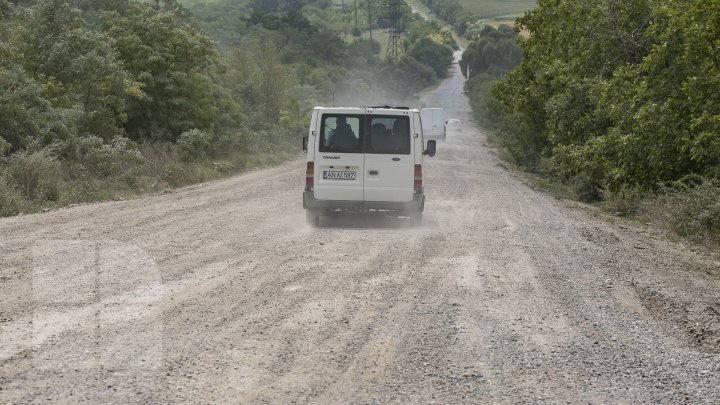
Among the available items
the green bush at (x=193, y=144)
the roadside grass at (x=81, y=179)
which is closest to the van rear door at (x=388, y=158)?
the roadside grass at (x=81, y=179)

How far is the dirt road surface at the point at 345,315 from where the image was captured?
19.9 ft

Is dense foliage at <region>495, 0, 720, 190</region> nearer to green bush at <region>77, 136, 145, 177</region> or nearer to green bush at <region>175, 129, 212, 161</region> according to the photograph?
green bush at <region>77, 136, 145, 177</region>

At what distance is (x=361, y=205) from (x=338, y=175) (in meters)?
0.70

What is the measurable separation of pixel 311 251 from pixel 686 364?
641 centimetres

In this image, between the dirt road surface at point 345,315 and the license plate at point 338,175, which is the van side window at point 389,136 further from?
the dirt road surface at point 345,315

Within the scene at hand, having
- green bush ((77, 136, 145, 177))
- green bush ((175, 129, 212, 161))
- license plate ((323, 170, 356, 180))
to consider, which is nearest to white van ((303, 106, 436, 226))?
license plate ((323, 170, 356, 180))

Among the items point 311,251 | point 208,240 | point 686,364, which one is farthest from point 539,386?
point 208,240

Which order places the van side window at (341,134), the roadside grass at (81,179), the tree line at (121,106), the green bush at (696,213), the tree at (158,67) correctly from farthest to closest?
the tree at (158,67) → the tree line at (121,106) → the roadside grass at (81,179) → the van side window at (341,134) → the green bush at (696,213)

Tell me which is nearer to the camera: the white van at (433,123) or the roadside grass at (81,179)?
the roadside grass at (81,179)

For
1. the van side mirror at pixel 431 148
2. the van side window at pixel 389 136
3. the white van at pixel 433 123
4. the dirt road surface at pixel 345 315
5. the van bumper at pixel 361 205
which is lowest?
the white van at pixel 433 123

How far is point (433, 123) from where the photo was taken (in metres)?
66.2

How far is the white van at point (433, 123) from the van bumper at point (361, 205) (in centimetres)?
4871

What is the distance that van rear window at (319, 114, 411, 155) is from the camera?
15.6 meters

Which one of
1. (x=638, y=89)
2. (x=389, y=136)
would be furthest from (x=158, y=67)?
(x=638, y=89)
